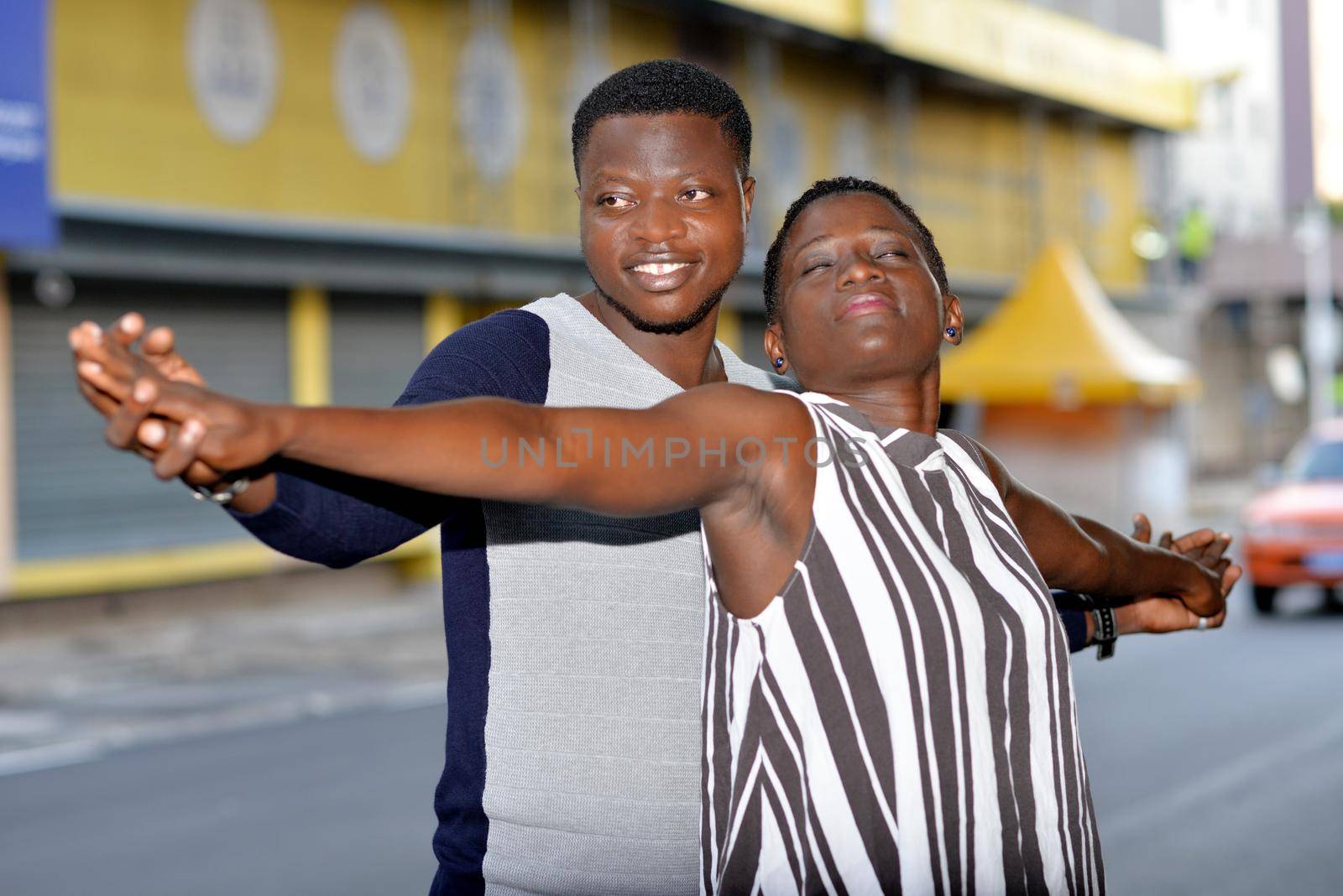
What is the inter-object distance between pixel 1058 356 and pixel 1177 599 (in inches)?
648

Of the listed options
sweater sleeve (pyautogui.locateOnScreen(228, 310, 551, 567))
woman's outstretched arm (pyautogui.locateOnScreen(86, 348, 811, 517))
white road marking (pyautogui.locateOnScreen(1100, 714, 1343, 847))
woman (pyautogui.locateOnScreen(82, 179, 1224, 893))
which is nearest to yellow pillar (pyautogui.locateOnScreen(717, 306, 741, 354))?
white road marking (pyautogui.locateOnScreen(1100, 714, 1343, 847))

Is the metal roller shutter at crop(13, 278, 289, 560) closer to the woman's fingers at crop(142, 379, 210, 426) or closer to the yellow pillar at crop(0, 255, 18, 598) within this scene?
the yellow pillar at crop(0, 255, 18, 598)

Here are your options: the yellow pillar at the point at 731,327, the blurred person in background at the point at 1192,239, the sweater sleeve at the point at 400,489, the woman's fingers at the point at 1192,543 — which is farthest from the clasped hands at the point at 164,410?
the blurred person in background at the point at 1192,239

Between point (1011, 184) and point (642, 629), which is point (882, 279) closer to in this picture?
point (642, 629)

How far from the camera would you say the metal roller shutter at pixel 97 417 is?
12.5 m

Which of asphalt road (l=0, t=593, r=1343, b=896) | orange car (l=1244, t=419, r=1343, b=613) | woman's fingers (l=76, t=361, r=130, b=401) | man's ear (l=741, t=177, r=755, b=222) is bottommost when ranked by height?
asphalt road (l=0, t=593, r=1343, b=896)

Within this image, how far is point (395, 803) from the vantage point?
278 inches

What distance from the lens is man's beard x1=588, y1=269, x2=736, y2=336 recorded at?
7.09 ft

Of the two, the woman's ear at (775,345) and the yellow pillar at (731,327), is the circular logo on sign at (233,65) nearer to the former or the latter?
the yellow pillar at (731,327)

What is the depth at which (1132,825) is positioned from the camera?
255 inches

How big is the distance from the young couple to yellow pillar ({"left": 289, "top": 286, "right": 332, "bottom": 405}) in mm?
12782

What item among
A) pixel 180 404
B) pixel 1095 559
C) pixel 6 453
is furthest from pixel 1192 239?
pixel 180 404

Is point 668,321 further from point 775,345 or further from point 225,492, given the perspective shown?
point 225,492

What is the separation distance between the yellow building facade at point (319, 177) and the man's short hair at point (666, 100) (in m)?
10.4
